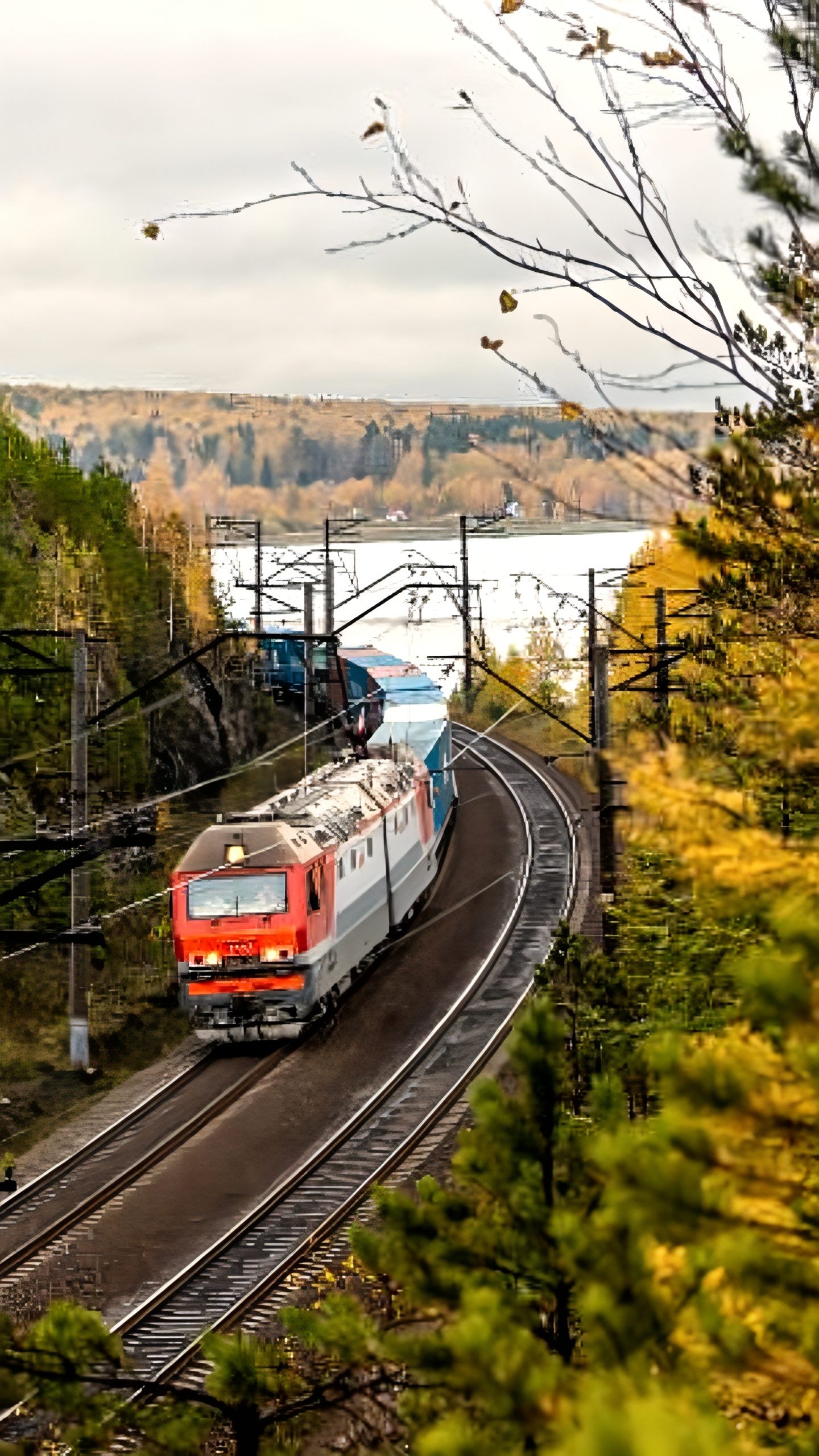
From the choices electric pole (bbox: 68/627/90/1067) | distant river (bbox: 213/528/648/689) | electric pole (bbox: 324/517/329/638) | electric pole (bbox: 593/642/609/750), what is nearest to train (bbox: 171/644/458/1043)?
electric pole (bbox: 68/627/90/1067)

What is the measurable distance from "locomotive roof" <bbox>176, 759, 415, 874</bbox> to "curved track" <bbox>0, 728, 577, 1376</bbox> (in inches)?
124

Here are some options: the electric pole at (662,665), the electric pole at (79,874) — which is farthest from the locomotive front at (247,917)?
the electric pole at (662,665)

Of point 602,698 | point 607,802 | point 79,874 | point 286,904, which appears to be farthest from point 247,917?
point 602,698

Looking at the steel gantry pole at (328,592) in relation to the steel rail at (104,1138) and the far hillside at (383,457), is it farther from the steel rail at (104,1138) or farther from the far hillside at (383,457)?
the steel rail at (104,1138)

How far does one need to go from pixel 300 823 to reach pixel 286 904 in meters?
1.65

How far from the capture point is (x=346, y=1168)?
62.7ft

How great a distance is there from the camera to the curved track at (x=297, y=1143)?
1538 cm

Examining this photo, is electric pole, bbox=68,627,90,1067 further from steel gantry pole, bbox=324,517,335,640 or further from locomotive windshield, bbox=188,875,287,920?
steel gantry pole, bbox=324,517,335,640

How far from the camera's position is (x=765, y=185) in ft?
17.2

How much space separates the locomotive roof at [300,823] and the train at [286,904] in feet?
0.07

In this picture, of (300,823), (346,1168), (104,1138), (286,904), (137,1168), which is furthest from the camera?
(300,823)

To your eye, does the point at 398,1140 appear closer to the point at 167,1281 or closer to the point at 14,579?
the point at 167,1281

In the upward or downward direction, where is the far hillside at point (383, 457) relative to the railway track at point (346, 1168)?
upward

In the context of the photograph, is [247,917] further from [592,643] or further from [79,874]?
[592,643]
